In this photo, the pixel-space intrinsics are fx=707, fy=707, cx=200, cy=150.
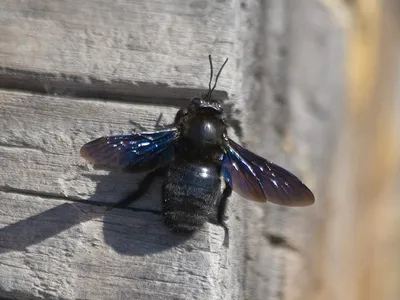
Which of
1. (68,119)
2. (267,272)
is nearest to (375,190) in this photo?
(267,272)

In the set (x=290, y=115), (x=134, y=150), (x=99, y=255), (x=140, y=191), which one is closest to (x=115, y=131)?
(x=134, y=150)

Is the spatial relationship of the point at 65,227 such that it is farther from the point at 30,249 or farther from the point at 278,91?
the point at 278,91

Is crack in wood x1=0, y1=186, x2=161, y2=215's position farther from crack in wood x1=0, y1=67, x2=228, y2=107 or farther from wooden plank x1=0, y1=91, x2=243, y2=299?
crack in wood x1=0, y1=67, x2=228, y2=107

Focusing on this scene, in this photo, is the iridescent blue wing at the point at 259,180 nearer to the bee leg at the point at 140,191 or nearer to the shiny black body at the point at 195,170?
the shiny black body at the point at 195,170

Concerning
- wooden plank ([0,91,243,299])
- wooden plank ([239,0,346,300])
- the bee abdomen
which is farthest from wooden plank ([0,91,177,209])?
wooden plank ([239,0,346,300])

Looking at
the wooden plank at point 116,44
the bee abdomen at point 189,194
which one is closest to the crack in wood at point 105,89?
the wooden plank at point 116,44
